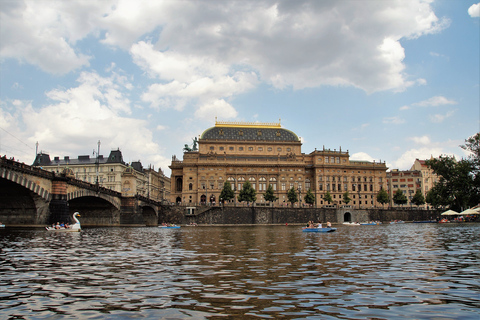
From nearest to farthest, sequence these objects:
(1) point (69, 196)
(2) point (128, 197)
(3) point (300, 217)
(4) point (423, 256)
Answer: (4) point (423, 256) < (1) point (69, 196) < (2) point (128, 197) < (3) point (300, 217)

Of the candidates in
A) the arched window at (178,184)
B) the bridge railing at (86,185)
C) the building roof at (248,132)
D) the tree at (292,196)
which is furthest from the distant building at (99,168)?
the bridge railing at (86,185)

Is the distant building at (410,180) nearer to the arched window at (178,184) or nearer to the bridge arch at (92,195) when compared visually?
the arched window at (178,184)

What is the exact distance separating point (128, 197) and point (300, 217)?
5588 centimetres

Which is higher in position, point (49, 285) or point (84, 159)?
point (84, 159)

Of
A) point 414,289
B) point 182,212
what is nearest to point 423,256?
point 414,289

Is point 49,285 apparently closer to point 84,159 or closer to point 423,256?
point 423,256

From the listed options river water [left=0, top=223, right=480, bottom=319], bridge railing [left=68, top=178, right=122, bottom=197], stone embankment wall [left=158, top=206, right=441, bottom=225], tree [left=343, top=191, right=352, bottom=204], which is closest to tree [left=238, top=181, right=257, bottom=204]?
stone embankment wall [left=158, top=206, right=441, bottom=225]

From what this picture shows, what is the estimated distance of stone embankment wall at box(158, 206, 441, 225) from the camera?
112m

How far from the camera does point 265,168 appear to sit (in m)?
145

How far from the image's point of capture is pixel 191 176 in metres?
143

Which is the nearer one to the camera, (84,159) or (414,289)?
(414,289)

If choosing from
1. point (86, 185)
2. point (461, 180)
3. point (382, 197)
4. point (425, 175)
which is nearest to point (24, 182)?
point (86, 185)

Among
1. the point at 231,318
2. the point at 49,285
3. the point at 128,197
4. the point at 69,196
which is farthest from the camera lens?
the point at 128,197

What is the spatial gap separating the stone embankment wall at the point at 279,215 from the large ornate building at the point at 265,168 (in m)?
12.0
